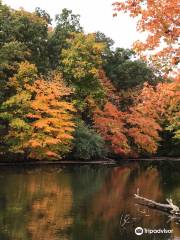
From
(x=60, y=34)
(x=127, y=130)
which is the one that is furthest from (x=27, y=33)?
(x=127, y=130)

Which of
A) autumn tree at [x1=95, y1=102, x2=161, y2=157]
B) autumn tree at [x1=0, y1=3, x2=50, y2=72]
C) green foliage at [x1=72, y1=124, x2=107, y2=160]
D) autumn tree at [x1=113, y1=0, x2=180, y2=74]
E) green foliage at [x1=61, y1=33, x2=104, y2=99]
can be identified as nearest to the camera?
autumn tree at [x1=113, y1=0, x2=180, y2=74]

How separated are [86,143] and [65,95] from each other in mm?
5310

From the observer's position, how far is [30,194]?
74.2 feet

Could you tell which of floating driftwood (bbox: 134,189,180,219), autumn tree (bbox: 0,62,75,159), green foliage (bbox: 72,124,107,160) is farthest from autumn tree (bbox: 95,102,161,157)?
floating driftwood (bbox: 134,189,180,219)

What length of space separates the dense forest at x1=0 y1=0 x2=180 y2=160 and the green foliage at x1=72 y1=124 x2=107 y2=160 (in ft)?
0.32

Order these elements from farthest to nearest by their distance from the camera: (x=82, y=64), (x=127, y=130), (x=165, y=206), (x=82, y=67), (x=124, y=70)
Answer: (x=124, y=70) < (x=127, y=130) < (x=82, y=67) < (x=82, y=64) < (x=165, y=206)

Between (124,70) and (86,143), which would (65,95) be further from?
(124,70)

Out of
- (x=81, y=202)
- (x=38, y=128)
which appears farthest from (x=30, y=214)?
(x=38, y=128)

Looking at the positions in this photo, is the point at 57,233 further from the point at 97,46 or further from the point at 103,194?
the point at 97,46

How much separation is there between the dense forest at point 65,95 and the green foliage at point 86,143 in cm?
10

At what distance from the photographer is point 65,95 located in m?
46.5

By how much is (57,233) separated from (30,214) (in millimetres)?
3057

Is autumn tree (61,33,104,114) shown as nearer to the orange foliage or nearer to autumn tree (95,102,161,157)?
autumn tree (95,102,161,157)

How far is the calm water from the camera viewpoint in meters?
15.1
